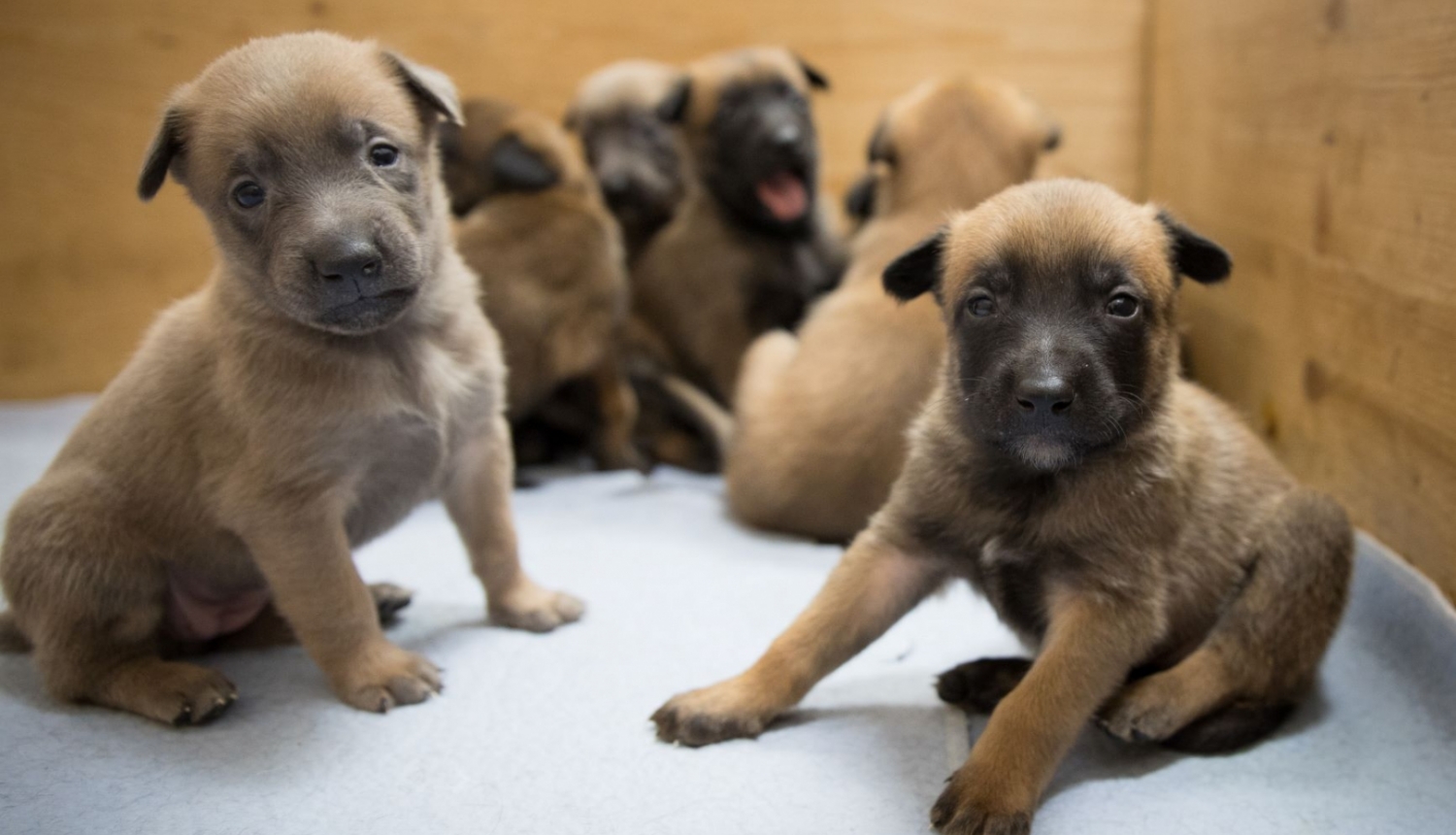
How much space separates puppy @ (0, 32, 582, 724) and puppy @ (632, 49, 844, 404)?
7.06 feet

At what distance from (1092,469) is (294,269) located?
5.98ft

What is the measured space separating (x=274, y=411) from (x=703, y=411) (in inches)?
99.4

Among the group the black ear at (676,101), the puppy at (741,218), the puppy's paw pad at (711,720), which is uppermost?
the black ear at (676,101)

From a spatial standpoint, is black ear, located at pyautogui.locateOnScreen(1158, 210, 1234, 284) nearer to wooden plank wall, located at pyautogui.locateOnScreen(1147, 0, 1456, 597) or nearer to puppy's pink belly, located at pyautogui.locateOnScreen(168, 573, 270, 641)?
wooden plank wall, located at pyautogui.locateOnScreen(1147, 0, 1456, 597)

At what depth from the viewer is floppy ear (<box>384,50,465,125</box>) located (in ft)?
9.51

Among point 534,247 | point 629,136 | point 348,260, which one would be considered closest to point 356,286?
point 348,260

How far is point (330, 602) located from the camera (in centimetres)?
279

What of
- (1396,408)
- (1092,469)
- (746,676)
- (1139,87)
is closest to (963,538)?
(1092,469)

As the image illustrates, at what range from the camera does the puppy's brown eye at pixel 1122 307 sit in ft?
8.18

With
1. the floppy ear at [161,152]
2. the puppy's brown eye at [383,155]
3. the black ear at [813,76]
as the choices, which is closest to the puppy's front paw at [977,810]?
the puppy's brown eye at [383,155]

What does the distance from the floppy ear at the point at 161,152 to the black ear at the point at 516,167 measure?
1.93 meters

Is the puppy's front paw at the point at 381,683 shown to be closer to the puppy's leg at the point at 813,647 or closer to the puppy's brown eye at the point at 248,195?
the puppy's leg at the point at 813,647

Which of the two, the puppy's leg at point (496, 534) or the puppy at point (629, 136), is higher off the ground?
the puppy at point (629, 136)

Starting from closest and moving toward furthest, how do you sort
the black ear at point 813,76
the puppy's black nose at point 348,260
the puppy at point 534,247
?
1. the puppy's black nose at point 348,260
2. the puppy at point 534,247
3. the black ear at point 813,76
